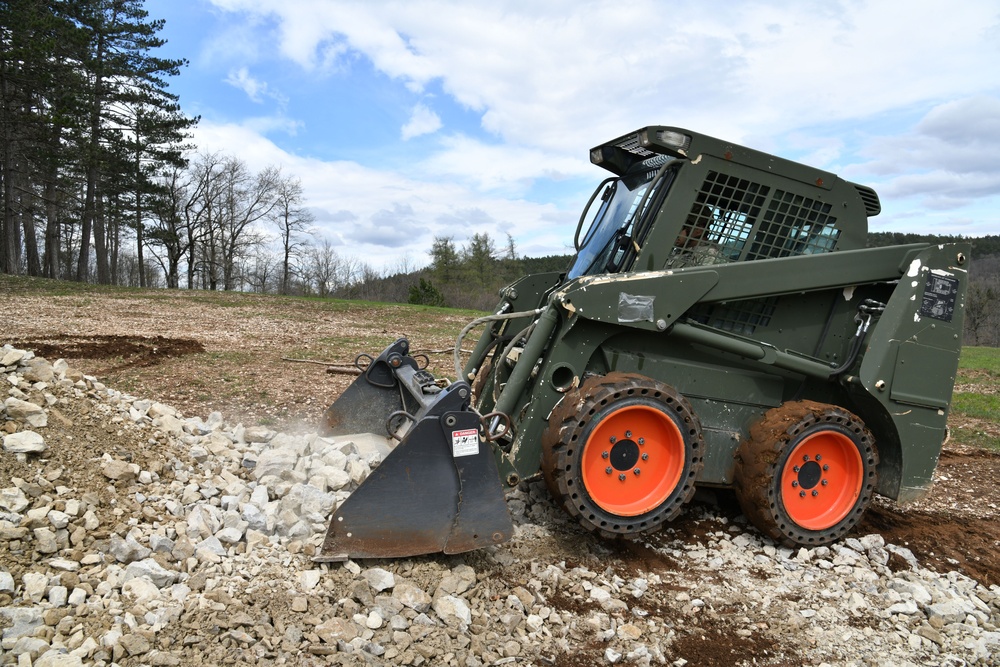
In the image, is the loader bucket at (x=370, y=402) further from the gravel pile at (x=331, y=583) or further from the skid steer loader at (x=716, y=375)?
the gravel pile at (x=331, y=583)

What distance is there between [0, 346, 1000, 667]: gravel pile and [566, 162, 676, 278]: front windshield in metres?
1.80

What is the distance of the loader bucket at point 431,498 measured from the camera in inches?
137

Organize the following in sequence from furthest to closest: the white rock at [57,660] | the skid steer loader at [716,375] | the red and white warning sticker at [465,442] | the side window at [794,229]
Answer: the side window at [794,229]
the skid steer loader at [716,375]
the red and white warning sticker at [465,442]
the white rock at [57,660]

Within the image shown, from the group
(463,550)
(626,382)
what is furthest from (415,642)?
(626,382)

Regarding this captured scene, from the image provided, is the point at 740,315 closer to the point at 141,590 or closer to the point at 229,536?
the point at 229,536

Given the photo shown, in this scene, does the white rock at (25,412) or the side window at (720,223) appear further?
the side window at (720,223)

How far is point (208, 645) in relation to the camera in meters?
2.83

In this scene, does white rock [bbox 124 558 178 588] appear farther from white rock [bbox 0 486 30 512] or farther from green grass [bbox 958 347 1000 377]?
green grass [bbox 958 347 1000 377]

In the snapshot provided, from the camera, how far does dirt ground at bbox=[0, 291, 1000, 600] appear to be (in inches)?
189

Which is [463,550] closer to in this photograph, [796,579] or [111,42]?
[796,579]

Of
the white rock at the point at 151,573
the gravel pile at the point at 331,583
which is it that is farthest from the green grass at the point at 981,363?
the white rock at the point at 151,573

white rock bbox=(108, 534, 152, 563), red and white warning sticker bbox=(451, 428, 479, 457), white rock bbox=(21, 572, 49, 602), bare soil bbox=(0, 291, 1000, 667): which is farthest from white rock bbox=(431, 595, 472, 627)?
white rock bbox=(21, 572, 49, 602)

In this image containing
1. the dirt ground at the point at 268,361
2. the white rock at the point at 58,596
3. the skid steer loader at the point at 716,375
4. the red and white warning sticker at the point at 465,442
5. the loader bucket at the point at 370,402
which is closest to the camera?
the white rock at the point at 58,596

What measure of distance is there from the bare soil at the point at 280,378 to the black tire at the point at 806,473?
49 cm
